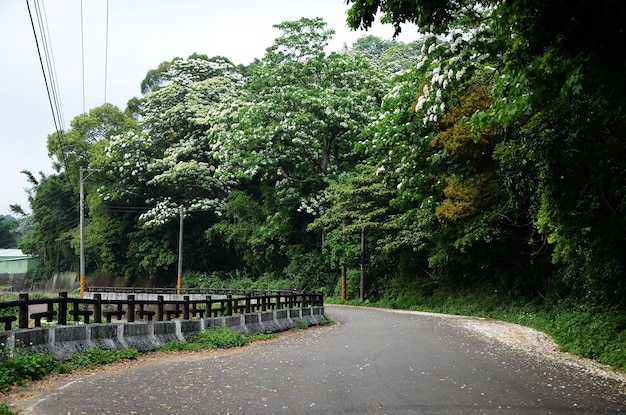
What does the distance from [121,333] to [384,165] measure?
35.7 feet

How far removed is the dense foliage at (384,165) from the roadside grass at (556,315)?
0.59 m

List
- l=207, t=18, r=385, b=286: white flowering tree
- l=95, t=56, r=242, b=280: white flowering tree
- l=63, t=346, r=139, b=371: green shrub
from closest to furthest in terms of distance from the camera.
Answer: l=63, t=346, r=139, b=371: green shrub < l=207, t=18, r=385, b=286: white flowering tree < l=95, t=56, r=242, b=280: white flowering tree

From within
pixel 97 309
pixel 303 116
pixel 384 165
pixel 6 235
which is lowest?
pixel 97 309

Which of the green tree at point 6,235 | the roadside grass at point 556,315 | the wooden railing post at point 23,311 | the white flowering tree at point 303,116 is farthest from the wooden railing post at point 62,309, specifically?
the green tree at point 6,235

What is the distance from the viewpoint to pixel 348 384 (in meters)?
9.77

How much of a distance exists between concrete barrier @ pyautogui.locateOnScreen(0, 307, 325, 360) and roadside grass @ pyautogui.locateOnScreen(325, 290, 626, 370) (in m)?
8.48

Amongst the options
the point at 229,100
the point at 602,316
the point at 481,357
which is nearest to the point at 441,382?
the point at 481,357

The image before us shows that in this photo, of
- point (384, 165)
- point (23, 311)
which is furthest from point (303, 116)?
point (23, 311)

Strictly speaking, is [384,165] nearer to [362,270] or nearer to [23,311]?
[23,311]

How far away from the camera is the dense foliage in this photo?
969 cm

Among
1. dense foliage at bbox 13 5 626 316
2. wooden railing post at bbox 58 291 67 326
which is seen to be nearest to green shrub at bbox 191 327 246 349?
wooden railing post at bbox 58 291 67 326

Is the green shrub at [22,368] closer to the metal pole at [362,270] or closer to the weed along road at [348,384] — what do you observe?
the weed along road at [348,384]

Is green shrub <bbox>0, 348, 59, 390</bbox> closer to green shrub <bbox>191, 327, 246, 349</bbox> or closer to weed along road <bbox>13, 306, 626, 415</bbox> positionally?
weed along road <bbox>13, 306, 626, 415</bbox>

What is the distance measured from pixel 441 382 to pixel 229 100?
36.0 meters
